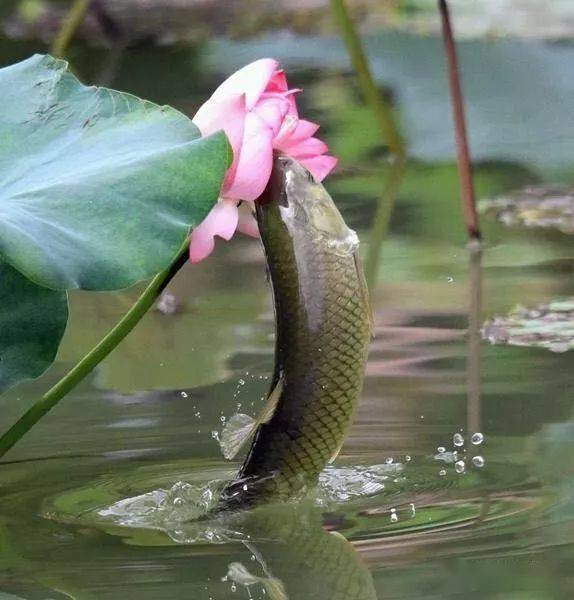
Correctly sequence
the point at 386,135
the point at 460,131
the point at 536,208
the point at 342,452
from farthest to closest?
the point at 386,135 < the point at 536,208 < the point at 460,131 < the point at 342,452

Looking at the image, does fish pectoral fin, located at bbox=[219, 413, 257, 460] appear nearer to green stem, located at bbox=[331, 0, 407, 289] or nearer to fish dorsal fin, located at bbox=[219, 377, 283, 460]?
fish dorsal fin, located at bbox=[219, 377, 283, 460]

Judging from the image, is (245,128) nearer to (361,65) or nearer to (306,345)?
(306,345)

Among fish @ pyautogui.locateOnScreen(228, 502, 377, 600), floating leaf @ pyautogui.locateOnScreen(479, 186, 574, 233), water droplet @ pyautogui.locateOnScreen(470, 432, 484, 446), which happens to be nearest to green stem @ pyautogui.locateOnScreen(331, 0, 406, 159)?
floating leaf @ pyautogui.locateOnScreen(479, 186, 574, 233)

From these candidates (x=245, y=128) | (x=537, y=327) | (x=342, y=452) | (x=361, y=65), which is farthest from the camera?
(x=361, y=65)

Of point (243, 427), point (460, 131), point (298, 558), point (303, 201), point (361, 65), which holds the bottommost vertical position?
point (298, 558)

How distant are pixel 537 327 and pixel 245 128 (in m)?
1.11

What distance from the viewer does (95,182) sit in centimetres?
150

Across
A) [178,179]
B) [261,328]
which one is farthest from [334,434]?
[261,328]

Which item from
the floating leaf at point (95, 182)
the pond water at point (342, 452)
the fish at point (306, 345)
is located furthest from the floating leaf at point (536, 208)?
the floating leaf at point (95, 182)

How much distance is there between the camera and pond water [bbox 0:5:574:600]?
144cm

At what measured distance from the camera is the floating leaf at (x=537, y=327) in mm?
2393

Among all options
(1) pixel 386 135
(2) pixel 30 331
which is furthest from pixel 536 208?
(2) pixel 30 331

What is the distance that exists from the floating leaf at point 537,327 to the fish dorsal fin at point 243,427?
824 millimetres

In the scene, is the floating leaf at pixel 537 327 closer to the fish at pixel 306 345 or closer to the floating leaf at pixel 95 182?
the fish at pixel 306 345
